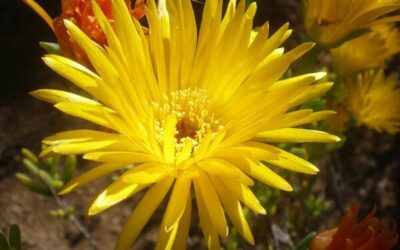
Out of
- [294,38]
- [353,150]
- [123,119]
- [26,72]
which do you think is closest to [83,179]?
A: [123,119]

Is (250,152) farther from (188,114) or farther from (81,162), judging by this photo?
(81,162)

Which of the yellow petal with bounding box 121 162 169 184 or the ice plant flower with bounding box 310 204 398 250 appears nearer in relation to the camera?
the yellow petal with bounding box 121 162 169 184

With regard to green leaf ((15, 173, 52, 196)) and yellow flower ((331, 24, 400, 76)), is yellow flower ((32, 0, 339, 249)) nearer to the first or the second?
green leaf ((15, 173, 52, 196))

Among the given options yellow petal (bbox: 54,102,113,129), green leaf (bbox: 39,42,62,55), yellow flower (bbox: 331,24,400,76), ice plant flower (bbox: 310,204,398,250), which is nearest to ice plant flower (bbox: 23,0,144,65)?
green leaf (bbox: 39,42,62,55)

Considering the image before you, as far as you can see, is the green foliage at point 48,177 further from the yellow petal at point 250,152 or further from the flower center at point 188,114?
the yellow petal at point 250,152

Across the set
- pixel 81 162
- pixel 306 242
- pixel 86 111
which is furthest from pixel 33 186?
pixel 81 162

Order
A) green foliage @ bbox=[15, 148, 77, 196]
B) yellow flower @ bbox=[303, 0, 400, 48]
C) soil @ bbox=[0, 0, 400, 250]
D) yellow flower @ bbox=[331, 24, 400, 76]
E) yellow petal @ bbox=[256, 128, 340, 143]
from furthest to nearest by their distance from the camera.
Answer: soil @ bbox=[0, 0, 400, 250] < yellow flower @ bbox=[331, 24, 400, 76] < green foliage @ bbox=[15, 148, 77, 196] < yellow flower @ bbox=[303, 0, 400, 48] < yellow petal @ bbox=[256, 128, 340, 143]

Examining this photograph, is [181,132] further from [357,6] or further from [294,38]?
[294,38]
